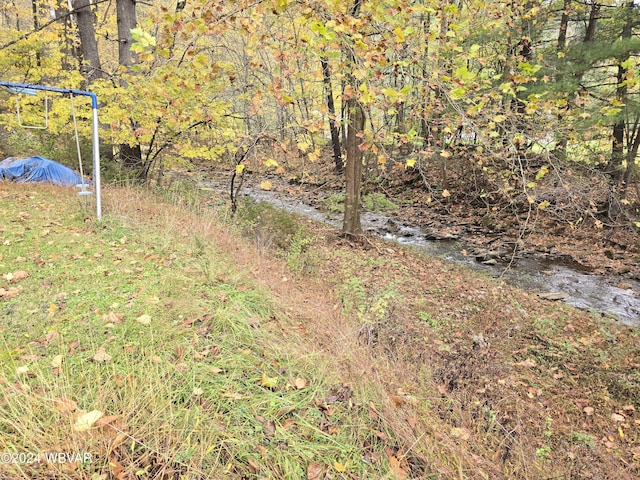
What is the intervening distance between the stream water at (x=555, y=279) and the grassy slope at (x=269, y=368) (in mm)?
1018

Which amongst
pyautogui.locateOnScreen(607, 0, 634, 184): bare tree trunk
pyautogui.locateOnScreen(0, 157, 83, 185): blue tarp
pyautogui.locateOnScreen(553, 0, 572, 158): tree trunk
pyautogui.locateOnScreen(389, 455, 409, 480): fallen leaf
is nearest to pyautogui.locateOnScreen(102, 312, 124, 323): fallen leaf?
pyautogui.locateOnScreen(389, 455, 409, 480): fallen leaf

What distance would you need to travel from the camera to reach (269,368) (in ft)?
9.41

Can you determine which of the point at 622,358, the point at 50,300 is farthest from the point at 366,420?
the point at 622,358

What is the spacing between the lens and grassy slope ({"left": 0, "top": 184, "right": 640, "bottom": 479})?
212 cm

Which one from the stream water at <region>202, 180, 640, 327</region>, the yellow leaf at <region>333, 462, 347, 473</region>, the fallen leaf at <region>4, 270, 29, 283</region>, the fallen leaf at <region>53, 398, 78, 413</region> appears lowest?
the stream water at <region>202, 180, 640, 327</region>

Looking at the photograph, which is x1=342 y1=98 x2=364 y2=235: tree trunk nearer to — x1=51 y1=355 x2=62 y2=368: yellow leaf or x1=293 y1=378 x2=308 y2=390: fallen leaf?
x1=293 y1=378 x2=308 y2=390: fallen leaf

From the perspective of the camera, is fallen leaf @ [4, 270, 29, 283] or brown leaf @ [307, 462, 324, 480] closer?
brown leaf @ [307, 462, 324, 480]

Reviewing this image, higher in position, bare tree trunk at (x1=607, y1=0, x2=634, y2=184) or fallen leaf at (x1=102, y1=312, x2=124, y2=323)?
bare tree trunk at (x1=607, y1=0, x2=634, y2=184)

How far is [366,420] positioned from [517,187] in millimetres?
10913

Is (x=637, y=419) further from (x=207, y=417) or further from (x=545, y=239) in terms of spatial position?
(x=545, y=239)

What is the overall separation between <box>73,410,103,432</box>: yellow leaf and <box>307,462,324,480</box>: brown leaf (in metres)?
1.25

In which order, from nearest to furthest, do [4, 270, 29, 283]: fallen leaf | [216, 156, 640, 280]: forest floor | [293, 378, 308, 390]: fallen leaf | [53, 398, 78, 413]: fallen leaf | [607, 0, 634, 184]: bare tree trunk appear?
[53, 398, 78, 413]: fallen leaf, [293, 378, 308, 390]: fallen leaf, [4, 270, 29, 283]: fallen leaf, [607, 0, 634, 184]: bare tree trunk, [216, 156, 640, 280]: forest floor

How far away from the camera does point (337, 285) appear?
6.32 m

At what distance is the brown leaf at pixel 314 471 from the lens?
2072 millimetres
